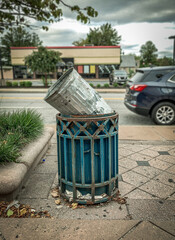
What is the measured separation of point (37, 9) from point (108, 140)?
4.57 meters

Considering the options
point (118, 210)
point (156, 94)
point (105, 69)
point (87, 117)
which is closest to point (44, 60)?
point (105, 69)

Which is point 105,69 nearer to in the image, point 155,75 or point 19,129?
point 155,75

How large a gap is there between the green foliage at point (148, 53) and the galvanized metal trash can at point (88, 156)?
113 meters

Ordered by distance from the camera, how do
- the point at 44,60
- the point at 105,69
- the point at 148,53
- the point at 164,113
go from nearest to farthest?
1. the point at 164,113
2. the point at 44,60
3. the point at 105,69
4. the point at 148,53

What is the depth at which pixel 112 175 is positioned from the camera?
2863mm

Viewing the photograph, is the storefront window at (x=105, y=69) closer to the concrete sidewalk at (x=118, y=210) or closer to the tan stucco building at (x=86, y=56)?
the tan stucco building at (x=86, y=56)

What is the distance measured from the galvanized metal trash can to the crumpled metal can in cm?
9

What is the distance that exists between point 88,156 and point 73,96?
2.44 ft

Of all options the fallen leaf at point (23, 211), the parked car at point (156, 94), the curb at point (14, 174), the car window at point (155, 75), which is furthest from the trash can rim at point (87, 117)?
the car window at point (155, 75)

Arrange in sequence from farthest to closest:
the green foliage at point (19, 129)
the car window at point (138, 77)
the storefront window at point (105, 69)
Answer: the storefront window at point (105, 69) → the car window at point (138, 77) → the green foliage at point (19, 129)

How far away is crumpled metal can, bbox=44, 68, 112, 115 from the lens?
246cm

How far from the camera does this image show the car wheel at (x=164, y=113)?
6984 mm

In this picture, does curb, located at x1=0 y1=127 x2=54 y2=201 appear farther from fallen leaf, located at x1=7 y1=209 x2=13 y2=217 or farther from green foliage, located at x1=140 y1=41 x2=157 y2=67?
green foliage, located at x1=140 y1=41 x2=157 y2=67

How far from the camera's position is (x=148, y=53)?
110 m
